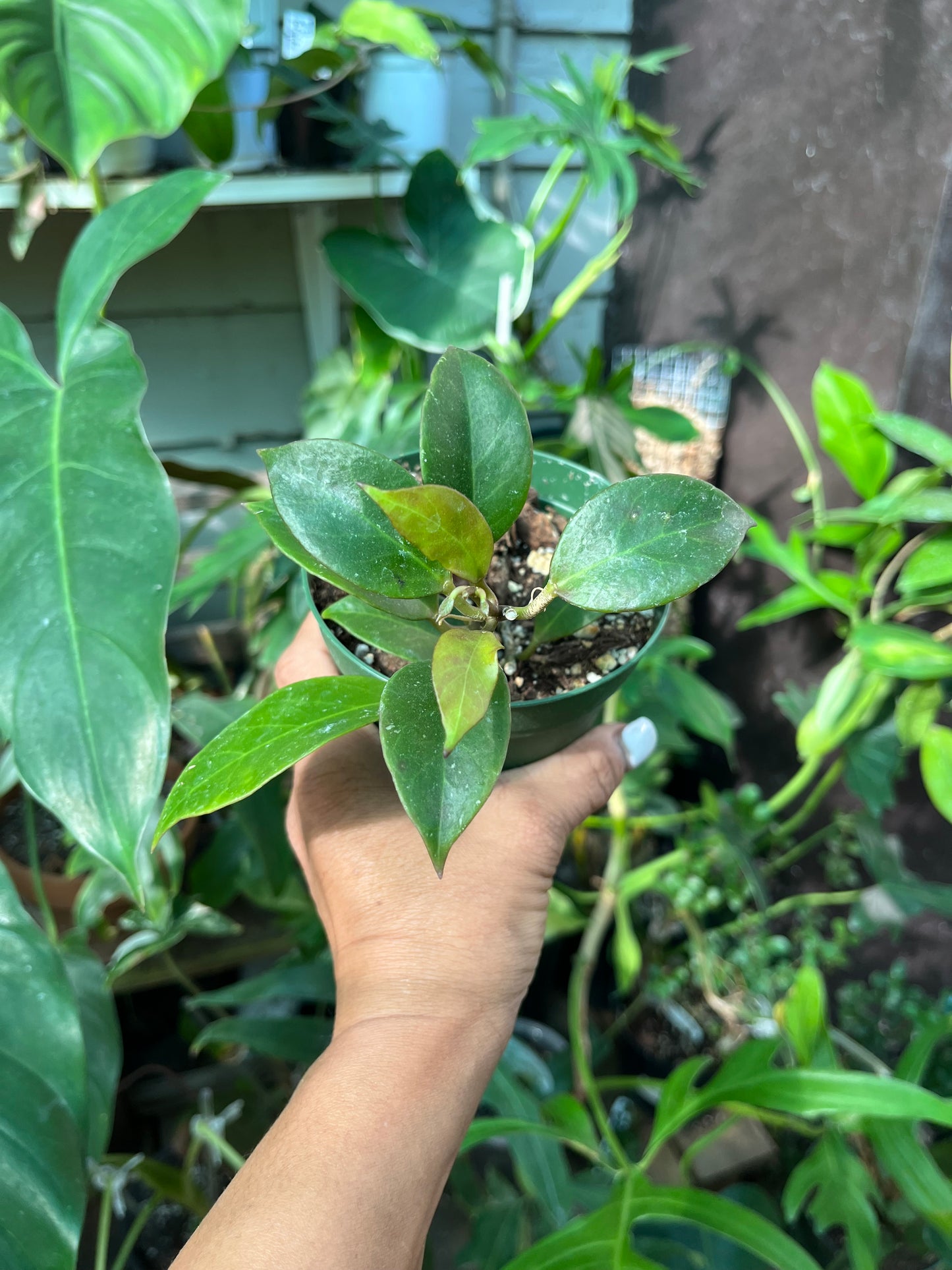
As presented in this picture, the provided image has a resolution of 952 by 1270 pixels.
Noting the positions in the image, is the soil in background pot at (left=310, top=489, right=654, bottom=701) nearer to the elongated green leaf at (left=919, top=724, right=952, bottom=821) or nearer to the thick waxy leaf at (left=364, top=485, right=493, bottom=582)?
the thick waxy leaf at (left=364, top=485, right=493, bottom=582)

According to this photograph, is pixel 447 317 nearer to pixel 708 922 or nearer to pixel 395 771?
pixel 395 771

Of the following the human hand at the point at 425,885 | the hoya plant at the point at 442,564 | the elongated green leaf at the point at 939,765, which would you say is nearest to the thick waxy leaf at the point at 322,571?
the hoya plant at the point at 442,564

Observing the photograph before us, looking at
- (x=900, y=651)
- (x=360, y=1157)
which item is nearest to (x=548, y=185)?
(x=900, y=651)

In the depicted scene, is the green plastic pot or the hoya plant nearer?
the hoya plant

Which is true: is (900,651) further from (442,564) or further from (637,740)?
(442,564)

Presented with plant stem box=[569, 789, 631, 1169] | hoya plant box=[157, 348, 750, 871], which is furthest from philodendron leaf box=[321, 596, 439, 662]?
plant stem box=[569, 789, 631, 1169]

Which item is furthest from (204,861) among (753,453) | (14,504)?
(753,453)
